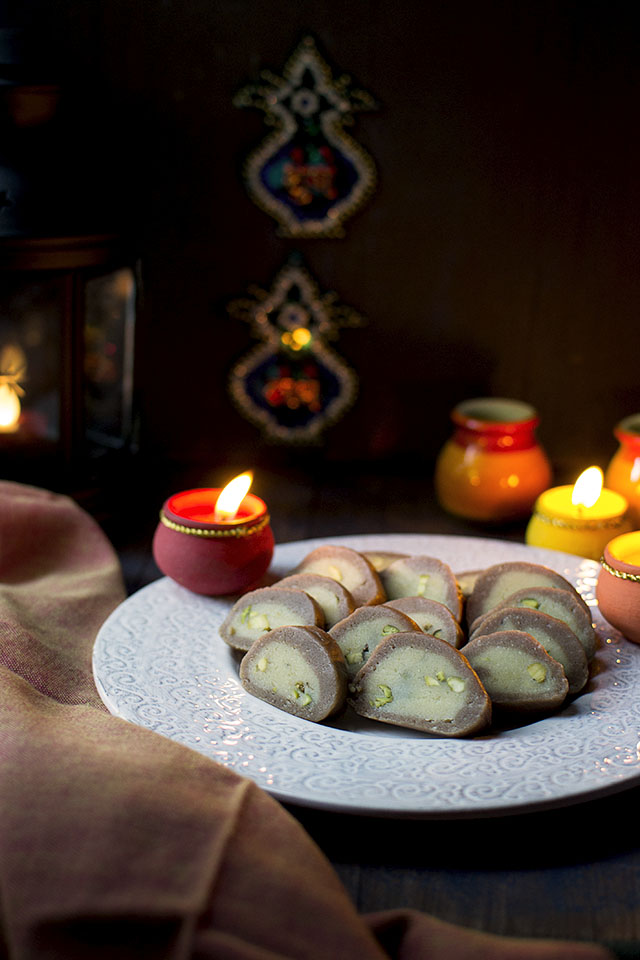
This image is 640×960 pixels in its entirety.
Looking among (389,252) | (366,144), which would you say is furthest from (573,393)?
(366,144)

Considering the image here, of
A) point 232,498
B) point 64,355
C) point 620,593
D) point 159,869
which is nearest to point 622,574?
point 620,593

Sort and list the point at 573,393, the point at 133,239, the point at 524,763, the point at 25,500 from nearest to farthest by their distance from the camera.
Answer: the point at 524,763
the point at 25,500
the point at 133,239
the point at 573,393

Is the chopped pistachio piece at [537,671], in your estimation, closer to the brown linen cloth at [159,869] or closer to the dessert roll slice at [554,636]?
the dessert roll slice at [554,636]

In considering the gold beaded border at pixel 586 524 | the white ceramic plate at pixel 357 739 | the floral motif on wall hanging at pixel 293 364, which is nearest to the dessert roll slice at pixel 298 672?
the white ceramic plate at pixel 357 739

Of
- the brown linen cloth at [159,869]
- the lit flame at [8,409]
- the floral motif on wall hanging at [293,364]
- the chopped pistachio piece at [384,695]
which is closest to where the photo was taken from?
the brown linen cloth at [159,869]

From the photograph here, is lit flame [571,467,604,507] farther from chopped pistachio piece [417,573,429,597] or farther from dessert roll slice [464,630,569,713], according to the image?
dessert roll slice [464,630,569,713]

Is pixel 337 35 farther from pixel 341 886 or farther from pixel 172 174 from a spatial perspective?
pixel 341 886

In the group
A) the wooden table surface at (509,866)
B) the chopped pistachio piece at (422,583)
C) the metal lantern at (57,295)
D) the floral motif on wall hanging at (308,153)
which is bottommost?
the wooden table surface at (509,866)
